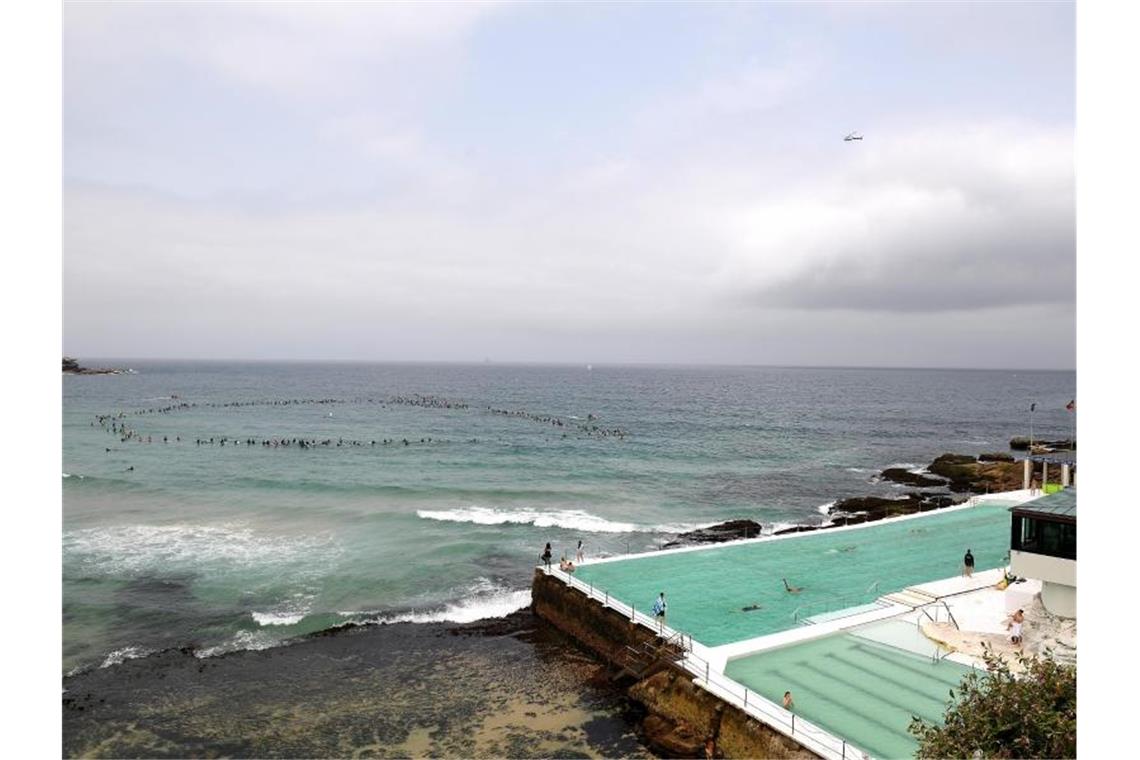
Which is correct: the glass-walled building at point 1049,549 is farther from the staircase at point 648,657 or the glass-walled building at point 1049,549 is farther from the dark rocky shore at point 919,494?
the dark rocky shore at point 919,494

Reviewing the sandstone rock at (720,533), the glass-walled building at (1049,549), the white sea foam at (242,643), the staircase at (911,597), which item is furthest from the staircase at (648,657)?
the sandstone rock at (720,533)

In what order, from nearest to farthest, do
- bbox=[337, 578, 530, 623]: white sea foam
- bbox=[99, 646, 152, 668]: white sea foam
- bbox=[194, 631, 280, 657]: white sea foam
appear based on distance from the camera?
bbox=[99, 646, 152, 668]: white sea foam → bbox=[194, 631, 280, 657]: white sea foam → bbox=[337, 578, 530, 623]: white sea foam

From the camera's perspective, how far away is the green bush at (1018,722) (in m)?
8.55

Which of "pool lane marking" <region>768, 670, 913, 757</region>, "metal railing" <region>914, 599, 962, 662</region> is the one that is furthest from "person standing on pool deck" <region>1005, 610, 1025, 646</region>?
"pool lane marking" <region>768, 670, 913, 757</region>

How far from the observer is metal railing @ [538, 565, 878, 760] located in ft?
46.2

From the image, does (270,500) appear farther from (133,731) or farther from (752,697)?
(752,697)

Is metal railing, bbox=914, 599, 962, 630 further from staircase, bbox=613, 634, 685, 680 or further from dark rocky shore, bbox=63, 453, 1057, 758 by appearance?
dark rocky shore, bbox=63, 453, 1057, 758

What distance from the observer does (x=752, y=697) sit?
53.5 ft

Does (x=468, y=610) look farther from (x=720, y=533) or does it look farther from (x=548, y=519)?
(x=720, y=533)

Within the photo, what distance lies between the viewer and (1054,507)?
18.6 meters

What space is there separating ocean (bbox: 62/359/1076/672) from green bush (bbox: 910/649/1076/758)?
68.0ft

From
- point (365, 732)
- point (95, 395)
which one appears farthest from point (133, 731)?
point (95, 395)
